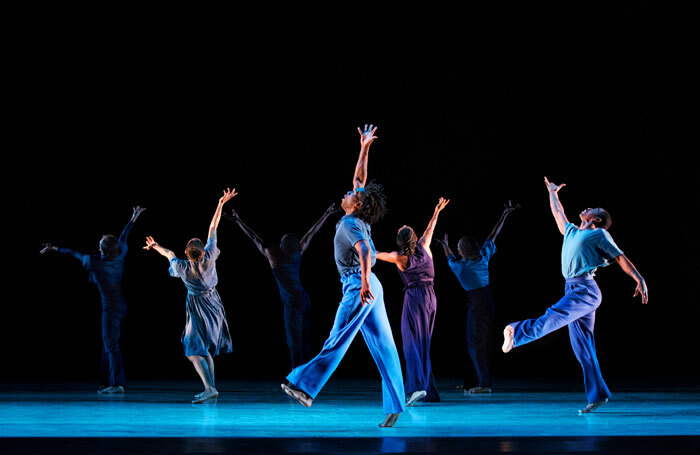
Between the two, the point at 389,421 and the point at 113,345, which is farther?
the point at 113,345

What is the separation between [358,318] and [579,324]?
6.16 feet

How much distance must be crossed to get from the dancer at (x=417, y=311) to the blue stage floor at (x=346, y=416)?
0.71 ft

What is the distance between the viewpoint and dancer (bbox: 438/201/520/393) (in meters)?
7.52

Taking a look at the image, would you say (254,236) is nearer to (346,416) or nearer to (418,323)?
(418,323)

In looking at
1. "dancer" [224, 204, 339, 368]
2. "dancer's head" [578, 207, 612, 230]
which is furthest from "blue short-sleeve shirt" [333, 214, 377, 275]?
"dancer" [224, 204, 339, 368]

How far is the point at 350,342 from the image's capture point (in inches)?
188

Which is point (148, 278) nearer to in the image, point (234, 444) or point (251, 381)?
point (251, 381)

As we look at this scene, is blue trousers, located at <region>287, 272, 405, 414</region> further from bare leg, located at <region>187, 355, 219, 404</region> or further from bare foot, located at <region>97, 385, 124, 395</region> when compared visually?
bare foot, located at <region>97, 385, 124, 395</region>

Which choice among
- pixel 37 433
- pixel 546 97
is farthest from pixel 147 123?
pixel 37 433

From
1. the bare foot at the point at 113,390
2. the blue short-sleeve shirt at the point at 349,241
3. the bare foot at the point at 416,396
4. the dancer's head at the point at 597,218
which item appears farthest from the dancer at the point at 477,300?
the bare foot at the point at 113,390

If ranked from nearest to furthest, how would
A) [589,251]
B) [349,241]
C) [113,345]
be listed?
[349,241] < [589,251] < [113,345]

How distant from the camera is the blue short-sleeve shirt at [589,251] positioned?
564cm

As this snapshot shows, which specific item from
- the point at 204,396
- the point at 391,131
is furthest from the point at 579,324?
the point at 391,131

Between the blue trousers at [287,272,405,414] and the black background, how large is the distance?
18.7 ft
